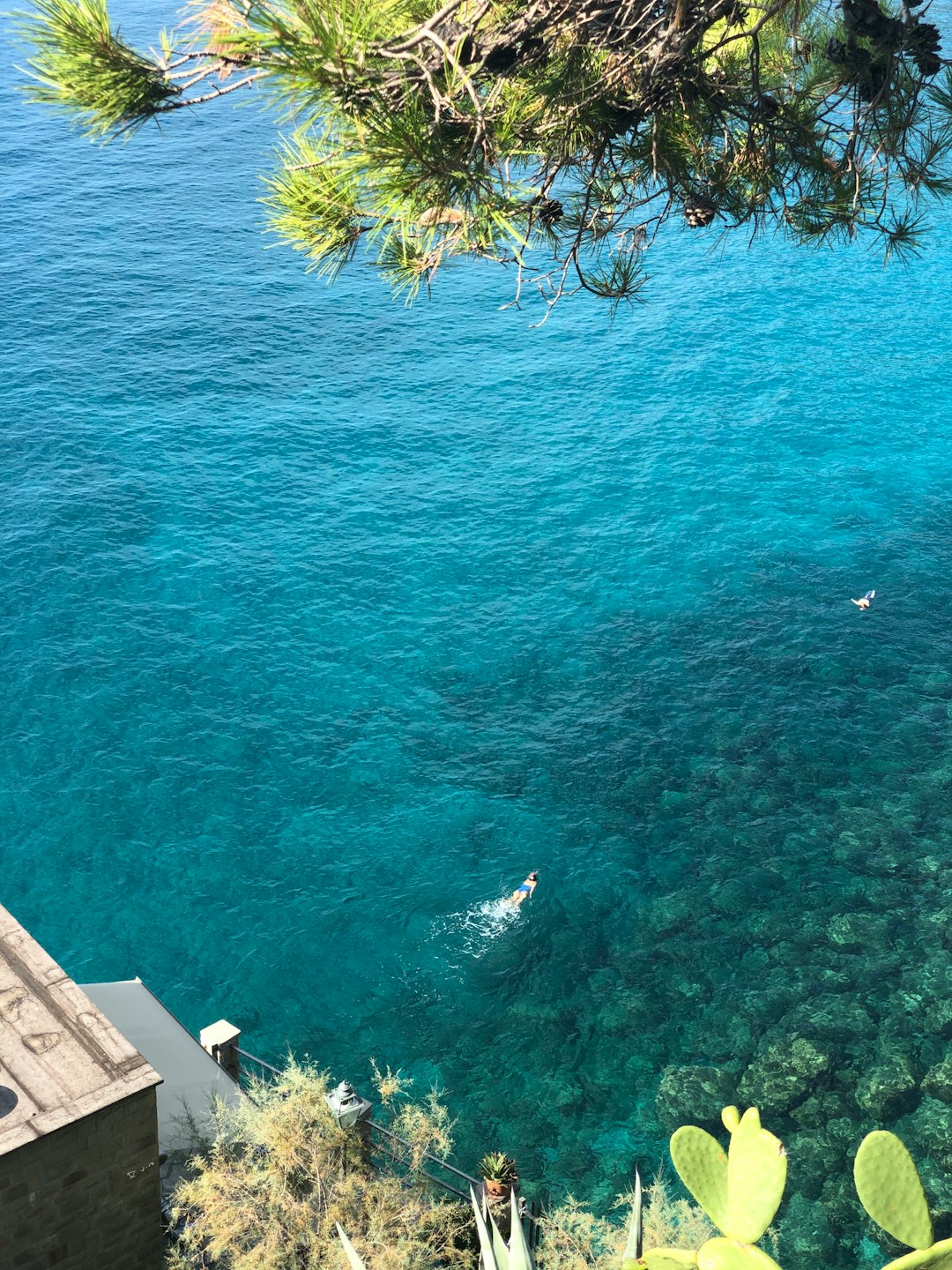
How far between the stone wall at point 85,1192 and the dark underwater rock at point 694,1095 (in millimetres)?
9573

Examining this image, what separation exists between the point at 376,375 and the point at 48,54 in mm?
31235

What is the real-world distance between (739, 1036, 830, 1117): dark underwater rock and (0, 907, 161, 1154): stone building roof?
36.1ft

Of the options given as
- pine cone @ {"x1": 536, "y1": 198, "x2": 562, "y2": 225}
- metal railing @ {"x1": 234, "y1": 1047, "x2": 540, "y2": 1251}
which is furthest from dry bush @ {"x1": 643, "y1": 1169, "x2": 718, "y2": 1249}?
pine cone @ {"x1": 536, "y1": 198, "x2": 562, "y2": 225}

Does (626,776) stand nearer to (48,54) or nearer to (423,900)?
A: (423,900)

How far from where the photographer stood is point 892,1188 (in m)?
3.64

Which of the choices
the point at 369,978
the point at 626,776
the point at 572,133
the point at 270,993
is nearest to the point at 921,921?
the point at 626,776

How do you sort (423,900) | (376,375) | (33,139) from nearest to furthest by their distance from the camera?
(423,900), (376,375), (33,139)

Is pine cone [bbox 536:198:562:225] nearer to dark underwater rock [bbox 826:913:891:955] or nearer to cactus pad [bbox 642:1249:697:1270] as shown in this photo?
cactus pad [bbox 642:1249:697:1270]

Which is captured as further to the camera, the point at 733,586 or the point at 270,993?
the point at 733,586

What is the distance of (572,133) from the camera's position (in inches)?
360

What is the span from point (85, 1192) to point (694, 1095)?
1077cm

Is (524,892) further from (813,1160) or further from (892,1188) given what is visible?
(892,1188)

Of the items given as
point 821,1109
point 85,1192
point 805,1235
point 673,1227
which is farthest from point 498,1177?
point 821,1109

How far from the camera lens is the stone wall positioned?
26.6 feet
